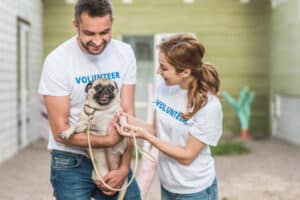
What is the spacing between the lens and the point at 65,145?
2.02 m

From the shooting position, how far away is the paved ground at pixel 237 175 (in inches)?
198

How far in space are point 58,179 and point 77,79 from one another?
1.35ft

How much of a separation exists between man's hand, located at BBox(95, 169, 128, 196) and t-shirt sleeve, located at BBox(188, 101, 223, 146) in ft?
1.05

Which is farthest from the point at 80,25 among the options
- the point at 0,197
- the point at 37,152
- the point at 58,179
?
the point at 37,152

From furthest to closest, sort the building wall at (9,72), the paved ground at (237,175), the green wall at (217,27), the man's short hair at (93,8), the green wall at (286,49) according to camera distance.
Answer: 1. the green wall at (217,27)
2. the green wall at (286,49)
3. the building wall at (9,72)
4. the paved ground at (237,175)
5. the man's short hair at (93,8)

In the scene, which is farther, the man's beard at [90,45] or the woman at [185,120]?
the woman at [185,120]

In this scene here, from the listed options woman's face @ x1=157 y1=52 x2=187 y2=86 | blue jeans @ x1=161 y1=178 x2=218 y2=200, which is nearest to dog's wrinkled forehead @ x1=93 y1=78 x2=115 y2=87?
woman's face @ x1=157 y1=52 x2=187 y2=86

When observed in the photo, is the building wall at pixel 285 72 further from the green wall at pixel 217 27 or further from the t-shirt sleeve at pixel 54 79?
the t-shirt sleeve at pixel 54 79

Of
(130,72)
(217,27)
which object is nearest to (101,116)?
(130,72)

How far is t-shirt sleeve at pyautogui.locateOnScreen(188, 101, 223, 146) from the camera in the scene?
79.4 inches

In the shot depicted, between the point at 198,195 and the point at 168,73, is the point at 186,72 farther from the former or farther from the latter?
the point at 198,195

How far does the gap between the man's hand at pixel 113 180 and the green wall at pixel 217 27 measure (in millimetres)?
7751

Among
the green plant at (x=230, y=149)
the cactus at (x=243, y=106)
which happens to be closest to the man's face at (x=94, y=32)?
the green plant at (x=230, y=149)

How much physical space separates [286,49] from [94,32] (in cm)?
745
